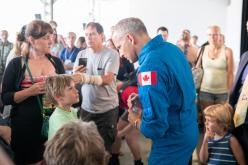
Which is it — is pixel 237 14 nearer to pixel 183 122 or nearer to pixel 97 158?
pixel 183 122

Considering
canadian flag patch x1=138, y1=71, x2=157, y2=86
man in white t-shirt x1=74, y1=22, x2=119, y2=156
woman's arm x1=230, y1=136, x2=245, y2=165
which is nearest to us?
canadian flag patch x1=138, y1=71, x2=157, y2=86

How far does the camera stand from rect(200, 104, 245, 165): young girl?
94.0 inches

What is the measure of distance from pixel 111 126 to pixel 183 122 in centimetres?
137

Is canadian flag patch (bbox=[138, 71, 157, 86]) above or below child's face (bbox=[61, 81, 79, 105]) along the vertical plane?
above

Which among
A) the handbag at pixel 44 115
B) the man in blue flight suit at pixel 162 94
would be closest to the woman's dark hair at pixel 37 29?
the handbag at pixel 44 115

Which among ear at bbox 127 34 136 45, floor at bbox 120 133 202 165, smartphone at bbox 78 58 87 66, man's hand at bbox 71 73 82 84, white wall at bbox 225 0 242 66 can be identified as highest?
white wall at bbox 225 0 242 66

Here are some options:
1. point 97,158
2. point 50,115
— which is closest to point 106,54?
point 50,115

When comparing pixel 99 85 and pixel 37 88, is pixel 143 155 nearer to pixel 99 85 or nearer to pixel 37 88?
pixel 99 85


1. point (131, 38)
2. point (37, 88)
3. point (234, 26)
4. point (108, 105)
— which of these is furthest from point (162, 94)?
point (234, 26)

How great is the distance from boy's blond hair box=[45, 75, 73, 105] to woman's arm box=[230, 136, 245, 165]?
129 cm

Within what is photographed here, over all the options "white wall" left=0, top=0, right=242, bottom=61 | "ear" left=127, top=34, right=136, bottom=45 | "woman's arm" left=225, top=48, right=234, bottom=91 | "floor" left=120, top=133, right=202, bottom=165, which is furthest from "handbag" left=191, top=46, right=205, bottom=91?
"white wall" left=0, top=0, right=242, bottom=61

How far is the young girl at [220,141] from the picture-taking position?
2.39 meters

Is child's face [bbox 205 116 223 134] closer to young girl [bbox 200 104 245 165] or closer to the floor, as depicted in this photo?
young girl [bbox 200 104 245 165]

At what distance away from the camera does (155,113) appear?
1.59m
